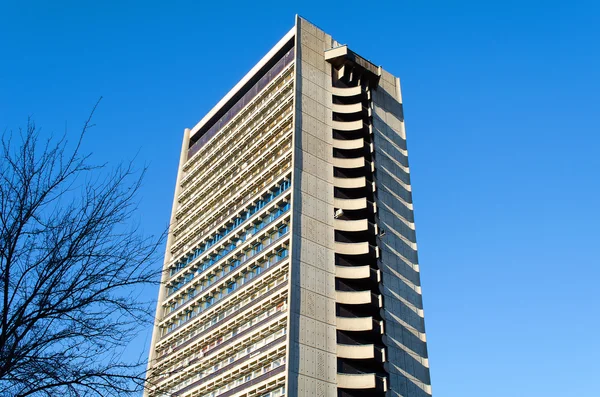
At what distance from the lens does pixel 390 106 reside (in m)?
65.6

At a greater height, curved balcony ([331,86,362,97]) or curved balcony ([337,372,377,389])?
curved balcony ([331,86,362,97])

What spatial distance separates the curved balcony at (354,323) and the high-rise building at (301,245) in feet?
0.29

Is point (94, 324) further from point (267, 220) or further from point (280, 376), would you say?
point (267, 220)

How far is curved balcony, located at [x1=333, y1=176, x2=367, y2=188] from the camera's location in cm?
5609

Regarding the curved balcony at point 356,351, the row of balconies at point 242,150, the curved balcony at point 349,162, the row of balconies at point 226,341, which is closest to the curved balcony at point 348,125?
the curved balcony at point 349,162

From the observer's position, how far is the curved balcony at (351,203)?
54672 millimetres

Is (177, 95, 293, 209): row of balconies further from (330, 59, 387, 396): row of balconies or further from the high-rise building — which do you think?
(330, 59, 387, 396): row of balconies

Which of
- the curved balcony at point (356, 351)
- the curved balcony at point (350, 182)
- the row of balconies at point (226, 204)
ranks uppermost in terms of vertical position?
the row of balconies at point (226, 204)

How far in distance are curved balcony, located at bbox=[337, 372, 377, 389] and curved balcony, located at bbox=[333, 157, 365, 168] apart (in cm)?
1841

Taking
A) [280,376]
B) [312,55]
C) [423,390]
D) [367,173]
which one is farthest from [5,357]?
[312,55]

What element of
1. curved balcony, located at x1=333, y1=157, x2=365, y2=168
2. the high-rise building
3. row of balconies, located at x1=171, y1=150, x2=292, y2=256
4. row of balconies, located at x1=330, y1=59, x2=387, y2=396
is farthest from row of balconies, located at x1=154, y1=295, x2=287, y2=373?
curved balcony, located at x1=333, y1=157, x2=365, y2=168

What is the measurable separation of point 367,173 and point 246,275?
45.4ft

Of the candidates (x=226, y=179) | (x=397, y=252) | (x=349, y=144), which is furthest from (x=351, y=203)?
(x=226, y=179)

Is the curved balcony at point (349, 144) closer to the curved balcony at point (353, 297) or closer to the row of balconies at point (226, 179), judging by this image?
the row of balconies at point (226, 179)
